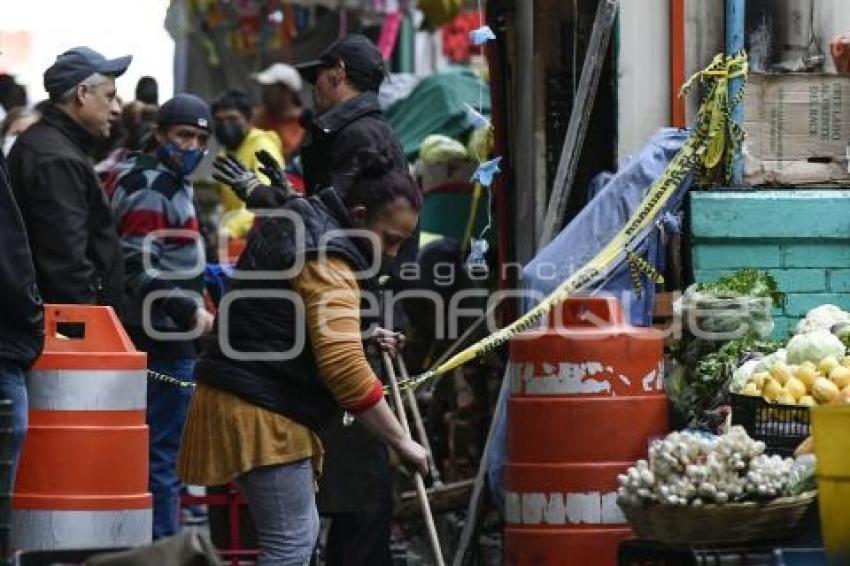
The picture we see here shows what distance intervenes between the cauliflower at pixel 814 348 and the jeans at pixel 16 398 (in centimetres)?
301

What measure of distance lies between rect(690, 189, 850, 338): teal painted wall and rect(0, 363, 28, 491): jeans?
324 cm

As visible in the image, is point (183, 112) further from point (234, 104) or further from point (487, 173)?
point (234, 104)

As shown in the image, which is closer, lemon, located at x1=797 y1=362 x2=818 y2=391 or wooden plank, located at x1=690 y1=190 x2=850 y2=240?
lemon, located at x1=797 y1=362 x2=818 y2=391

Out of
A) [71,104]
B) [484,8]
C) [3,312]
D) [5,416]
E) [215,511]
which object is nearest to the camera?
[5,416]

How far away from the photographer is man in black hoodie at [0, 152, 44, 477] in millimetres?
8320

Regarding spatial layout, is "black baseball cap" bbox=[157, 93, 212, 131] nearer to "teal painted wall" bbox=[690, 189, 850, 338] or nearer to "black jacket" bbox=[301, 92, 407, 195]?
"black jacket" bbox=[301, 92, 407, 195]

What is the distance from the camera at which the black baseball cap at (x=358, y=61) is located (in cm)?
1035

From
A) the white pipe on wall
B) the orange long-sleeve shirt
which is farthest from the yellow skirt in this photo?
the white pipe on wall

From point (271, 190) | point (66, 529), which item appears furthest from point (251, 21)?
point (66, 529)

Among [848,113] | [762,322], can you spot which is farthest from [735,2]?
[762,322]

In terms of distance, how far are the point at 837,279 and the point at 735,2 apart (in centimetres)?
138

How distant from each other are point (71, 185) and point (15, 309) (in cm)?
144

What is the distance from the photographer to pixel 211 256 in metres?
13.8

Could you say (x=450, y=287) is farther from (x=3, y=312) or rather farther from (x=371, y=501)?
(x=3, y=312)
